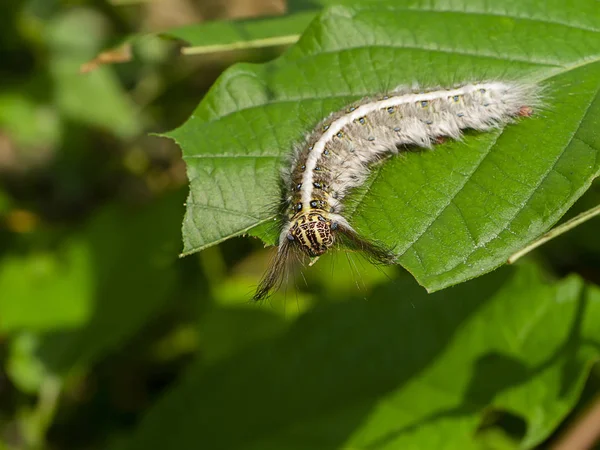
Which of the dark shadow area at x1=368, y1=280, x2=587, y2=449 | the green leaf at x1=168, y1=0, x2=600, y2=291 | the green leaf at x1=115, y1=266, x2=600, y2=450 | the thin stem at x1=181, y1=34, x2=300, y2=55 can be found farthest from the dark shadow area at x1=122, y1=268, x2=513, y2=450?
the thin stem at x1=181, y1=34, x2=300, y2=55

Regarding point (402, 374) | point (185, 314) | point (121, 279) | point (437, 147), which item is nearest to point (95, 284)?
point (121, 279)

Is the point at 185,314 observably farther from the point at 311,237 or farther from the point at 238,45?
the point at 311,237

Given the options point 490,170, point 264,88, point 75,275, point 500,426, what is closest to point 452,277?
point 490,170

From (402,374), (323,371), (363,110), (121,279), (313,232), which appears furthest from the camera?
(121,279)

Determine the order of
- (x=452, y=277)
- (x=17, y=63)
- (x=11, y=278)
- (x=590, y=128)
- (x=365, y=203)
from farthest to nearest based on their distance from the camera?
(x=17, y=63), (x=11, y=278), (x=365, y=203), (x=590, y=128), (x=452, y=277)

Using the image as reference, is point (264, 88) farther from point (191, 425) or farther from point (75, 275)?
point (75, 275)

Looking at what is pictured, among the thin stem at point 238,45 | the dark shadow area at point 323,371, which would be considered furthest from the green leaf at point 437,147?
the dark shadow area at point 323,371

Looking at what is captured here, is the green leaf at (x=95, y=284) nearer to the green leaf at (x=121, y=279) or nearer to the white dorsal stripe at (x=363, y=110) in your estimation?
the green leaf at (x=121, y=279)
